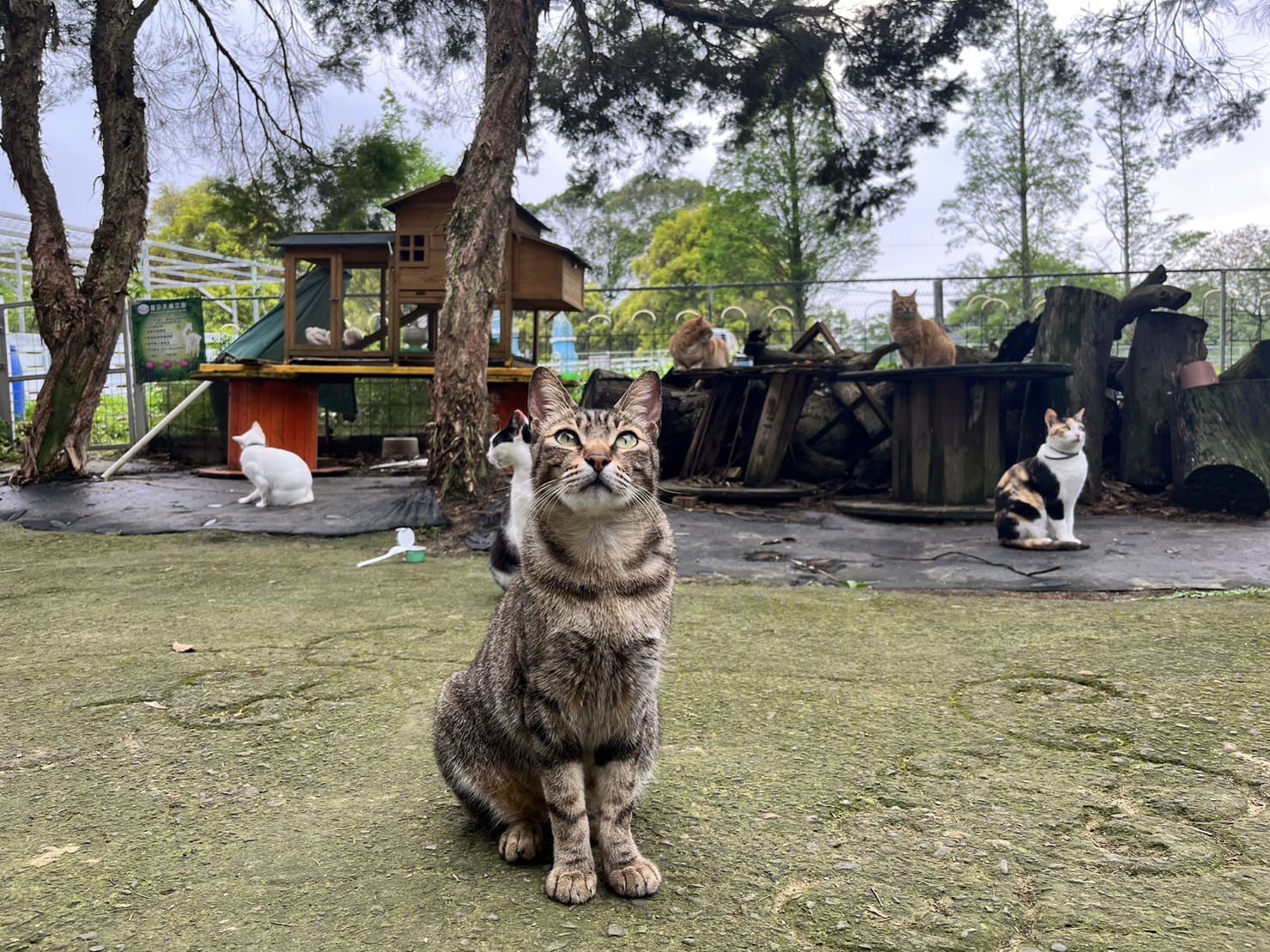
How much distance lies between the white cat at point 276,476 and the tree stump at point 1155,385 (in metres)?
6.49

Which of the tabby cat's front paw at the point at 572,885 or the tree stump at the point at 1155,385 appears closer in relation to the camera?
the tabby cat's front paw at the point at 572,885

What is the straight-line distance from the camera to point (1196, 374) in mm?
6824

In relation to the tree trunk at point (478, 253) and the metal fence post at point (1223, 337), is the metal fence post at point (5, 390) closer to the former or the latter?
the tree trunk at point (478, 253)

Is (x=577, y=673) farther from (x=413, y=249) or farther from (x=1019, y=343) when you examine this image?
(x=1019, y=343)

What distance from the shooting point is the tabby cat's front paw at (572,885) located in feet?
4.91

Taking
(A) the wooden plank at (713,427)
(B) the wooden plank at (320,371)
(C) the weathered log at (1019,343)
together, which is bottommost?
(A) the wooden plank at (713,427)

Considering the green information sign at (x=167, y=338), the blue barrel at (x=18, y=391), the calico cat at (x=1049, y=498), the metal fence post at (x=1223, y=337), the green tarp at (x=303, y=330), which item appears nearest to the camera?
the calico cat at (x=1049, y=498)

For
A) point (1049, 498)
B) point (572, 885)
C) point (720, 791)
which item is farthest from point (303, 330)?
point (572, 885)

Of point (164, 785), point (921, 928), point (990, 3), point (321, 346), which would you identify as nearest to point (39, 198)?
point (321, 346)

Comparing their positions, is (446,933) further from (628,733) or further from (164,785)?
(164,785)

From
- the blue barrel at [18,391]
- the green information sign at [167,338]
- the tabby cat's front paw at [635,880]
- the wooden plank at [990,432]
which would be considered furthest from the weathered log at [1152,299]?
the blue barrel at [18,391]

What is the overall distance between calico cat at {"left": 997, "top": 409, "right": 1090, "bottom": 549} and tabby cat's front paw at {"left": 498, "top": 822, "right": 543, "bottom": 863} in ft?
13.7

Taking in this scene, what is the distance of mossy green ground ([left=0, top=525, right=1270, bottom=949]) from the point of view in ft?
4.65

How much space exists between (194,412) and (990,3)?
29.2 ft
